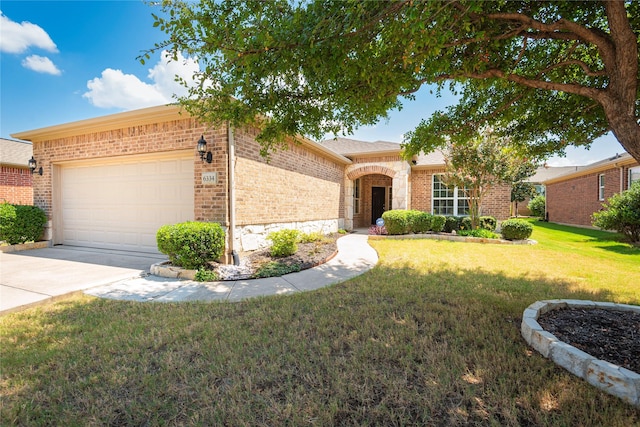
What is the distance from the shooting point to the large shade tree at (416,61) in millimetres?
2488

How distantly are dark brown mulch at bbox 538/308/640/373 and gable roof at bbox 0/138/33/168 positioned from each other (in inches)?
726

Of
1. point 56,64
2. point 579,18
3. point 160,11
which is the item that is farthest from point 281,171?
point 579,18

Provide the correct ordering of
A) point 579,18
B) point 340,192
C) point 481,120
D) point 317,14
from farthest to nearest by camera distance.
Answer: point 340,192, point 481,120, point 579,18, point 317,14

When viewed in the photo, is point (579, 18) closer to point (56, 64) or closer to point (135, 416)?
point (135, 416)

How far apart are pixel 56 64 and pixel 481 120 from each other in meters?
9.72

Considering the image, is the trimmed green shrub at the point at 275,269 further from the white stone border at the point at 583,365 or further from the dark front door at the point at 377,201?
the dark front door at the point at 377,201

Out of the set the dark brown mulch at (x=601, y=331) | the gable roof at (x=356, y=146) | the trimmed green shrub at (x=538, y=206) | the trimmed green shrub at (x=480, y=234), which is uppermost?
the gable roof at (x=356, y=146)

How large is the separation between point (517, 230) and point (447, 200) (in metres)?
4.25

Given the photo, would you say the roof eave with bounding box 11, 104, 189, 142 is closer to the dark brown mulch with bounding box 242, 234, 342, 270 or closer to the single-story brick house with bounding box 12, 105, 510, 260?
the single-story brick house with bounding box 12, 105, 510, 260

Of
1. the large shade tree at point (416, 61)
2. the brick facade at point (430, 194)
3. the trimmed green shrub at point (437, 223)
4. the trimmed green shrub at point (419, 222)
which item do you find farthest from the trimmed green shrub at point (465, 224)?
the large shade tree at point (416, 61)

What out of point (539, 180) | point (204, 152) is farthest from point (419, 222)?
point (539, 180)

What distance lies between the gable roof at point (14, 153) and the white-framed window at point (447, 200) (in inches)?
753

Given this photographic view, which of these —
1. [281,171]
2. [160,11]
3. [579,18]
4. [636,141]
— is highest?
[579,18]

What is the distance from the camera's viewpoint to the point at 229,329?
10.2 feet
